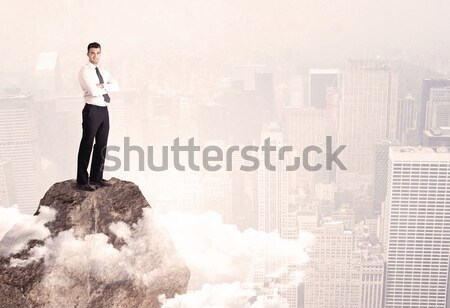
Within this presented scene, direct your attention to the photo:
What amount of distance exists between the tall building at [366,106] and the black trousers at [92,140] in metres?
50.5

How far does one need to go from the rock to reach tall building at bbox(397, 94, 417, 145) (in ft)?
163

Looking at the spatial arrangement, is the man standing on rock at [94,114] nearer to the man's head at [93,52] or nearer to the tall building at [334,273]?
the man's head at [93,52]

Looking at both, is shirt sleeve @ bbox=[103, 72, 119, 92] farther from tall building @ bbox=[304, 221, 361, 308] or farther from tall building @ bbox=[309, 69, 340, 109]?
tall building @ bbox=[309, 69, 340, 109]

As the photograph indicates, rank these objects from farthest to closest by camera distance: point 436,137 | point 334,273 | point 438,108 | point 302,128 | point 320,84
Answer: point 320,84, point 302,128, point 438,108, point 436,137, point 334,273

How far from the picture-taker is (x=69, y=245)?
431cm

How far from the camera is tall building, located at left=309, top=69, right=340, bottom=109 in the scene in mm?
52066

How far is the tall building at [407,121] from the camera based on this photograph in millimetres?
51406

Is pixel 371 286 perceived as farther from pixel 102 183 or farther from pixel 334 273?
pixel 102 183

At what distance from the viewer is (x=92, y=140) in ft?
14.8

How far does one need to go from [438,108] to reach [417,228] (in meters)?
12.7

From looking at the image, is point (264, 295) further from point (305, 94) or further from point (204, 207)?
point (305, 94)

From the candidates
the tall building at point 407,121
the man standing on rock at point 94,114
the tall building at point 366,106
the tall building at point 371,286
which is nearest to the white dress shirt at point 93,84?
the man standing on rock at point 94,114

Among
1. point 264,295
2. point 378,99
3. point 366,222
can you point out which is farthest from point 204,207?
point 378,99

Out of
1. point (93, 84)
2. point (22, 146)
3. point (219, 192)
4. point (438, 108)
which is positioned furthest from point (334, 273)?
point (93, 84)
